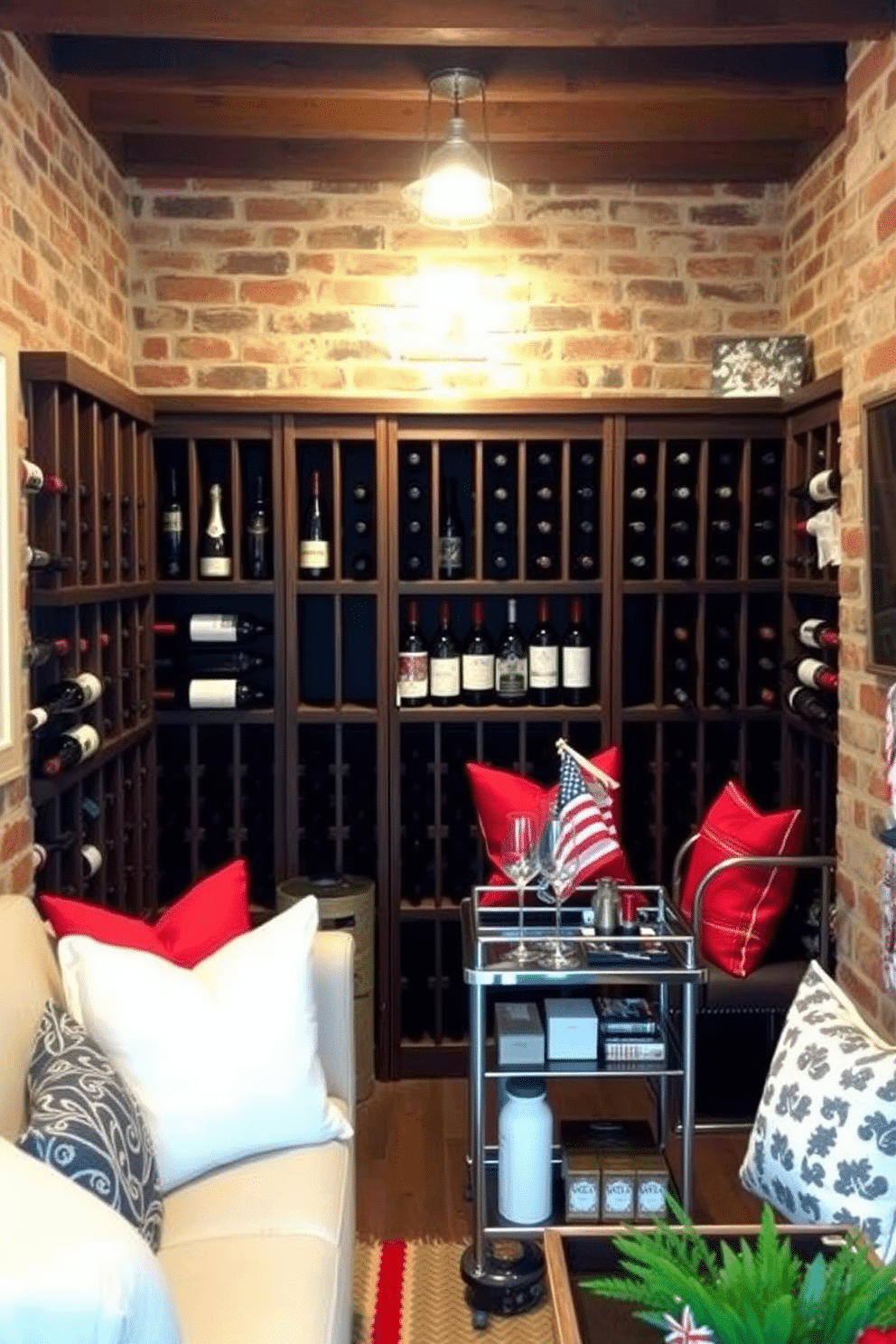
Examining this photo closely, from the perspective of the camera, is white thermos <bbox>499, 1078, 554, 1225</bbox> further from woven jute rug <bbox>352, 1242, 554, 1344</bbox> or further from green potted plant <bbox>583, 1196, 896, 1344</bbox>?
green potted plant <bbox>583, 1196, 896, 1344</bbox>

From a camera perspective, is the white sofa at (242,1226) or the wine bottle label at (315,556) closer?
the white sofa at (242,1226)

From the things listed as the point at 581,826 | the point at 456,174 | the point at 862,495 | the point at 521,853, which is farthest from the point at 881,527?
the point at 456,174

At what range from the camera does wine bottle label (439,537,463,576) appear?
3846 mm

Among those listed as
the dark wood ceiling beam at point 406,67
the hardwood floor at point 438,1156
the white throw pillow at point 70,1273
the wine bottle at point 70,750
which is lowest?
the hardwood floor at point 438,1156

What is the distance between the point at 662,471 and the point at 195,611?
1596 mm

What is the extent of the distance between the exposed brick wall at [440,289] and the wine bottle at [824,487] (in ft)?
2.94

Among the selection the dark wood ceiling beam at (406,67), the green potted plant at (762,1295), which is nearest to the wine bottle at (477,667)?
the dark wood ceiling beam at (406,67)

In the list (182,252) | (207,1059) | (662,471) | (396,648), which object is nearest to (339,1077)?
(207,1059)

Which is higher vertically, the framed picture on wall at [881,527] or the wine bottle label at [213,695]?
the framed picture on wall at [881,527]

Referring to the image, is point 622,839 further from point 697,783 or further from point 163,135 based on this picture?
point 163,135

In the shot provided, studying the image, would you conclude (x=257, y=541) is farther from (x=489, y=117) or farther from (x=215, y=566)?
(x=489, y=117)

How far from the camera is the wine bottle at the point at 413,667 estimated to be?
3805mm

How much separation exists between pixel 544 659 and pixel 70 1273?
2.69 m

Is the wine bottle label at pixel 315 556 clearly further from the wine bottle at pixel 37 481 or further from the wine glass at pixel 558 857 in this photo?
the wine glass at pixel 558 857
